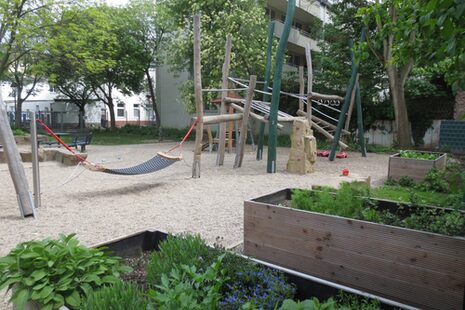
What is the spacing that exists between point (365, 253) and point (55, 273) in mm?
2105

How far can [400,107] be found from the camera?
1408cm

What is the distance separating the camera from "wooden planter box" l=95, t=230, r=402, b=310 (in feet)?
6.94

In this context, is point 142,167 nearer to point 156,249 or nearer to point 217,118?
point 217,118

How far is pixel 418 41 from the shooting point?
8.98 feet

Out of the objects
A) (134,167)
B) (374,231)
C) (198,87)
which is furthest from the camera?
(198,87)

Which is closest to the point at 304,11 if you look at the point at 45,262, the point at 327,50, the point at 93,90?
the point at 327,50

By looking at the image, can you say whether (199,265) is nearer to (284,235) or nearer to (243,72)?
(284,235)

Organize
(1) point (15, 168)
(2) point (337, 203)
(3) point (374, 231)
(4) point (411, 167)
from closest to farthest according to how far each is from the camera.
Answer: (3) point (374, 231)
(2) point (337, 203)
(1) point (15, 168)
(4) point (411, 167)

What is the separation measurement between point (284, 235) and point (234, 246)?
0.83 meters

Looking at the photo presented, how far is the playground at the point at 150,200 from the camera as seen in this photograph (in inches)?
179

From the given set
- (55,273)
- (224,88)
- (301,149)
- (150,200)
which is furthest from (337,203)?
(224,88)

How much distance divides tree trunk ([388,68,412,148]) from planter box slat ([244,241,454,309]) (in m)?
12.5

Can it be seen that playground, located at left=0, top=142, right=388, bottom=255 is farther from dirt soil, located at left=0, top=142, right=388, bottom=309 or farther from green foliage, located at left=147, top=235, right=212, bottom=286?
green foliage, located at left=147, top=235, right=212, bottom=286

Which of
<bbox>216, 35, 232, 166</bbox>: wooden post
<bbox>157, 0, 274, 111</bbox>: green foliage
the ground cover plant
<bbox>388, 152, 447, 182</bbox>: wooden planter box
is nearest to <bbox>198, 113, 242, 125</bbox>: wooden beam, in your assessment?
<bbox>216, 35, 232, 166</bbox>: wooden post
